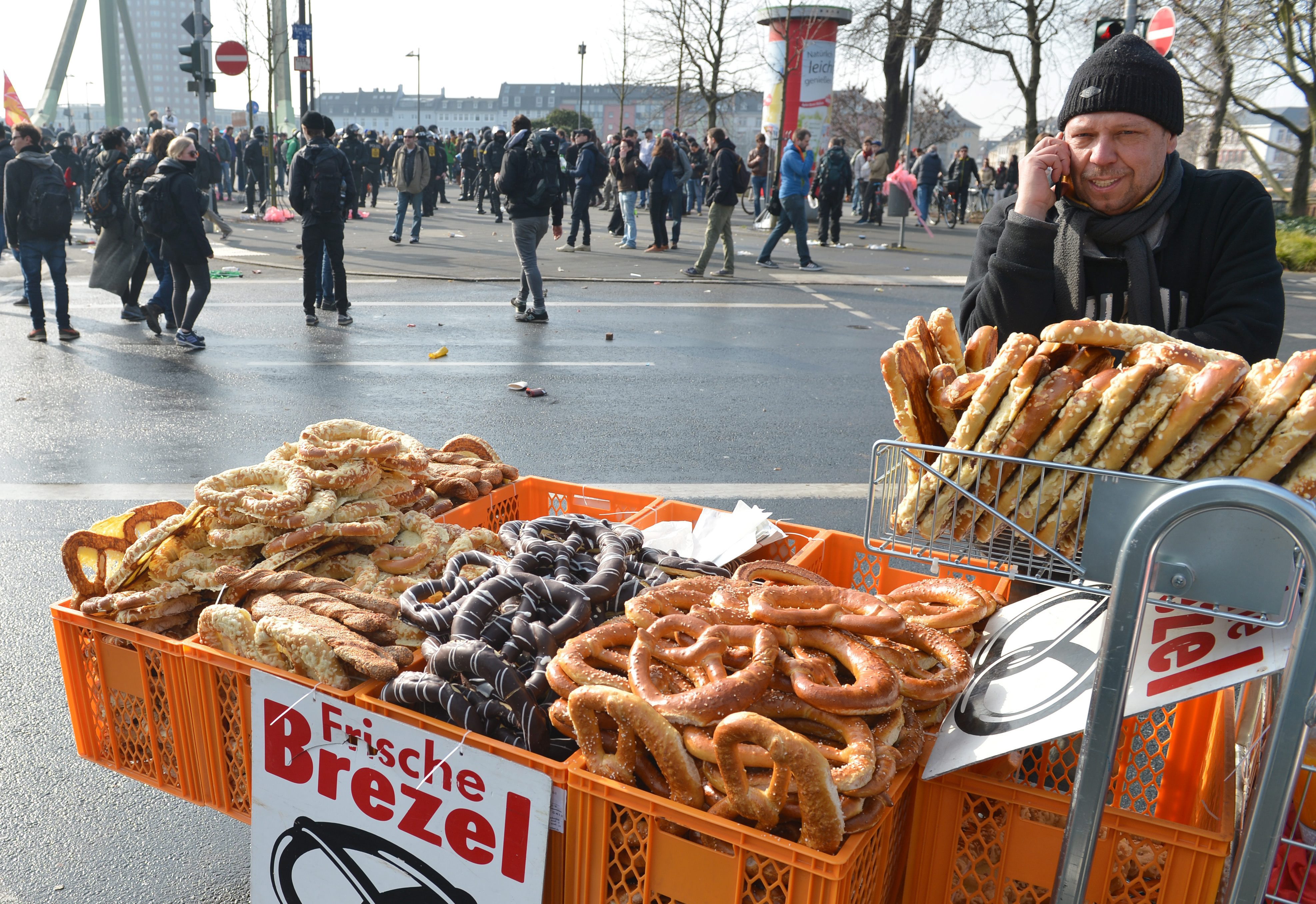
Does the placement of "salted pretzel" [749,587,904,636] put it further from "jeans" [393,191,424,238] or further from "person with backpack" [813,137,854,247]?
"person with backpack" [813,137,854,247]

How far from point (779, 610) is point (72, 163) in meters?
19.0

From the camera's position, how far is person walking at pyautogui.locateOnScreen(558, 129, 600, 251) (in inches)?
730

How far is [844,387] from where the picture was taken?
912 centimetres

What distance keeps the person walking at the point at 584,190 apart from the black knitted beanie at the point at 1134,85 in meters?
16.7

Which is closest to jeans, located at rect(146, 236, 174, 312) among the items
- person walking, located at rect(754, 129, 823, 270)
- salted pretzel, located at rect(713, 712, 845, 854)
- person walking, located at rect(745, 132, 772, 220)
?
person walking, located at rect(754, 129, 823, 270)

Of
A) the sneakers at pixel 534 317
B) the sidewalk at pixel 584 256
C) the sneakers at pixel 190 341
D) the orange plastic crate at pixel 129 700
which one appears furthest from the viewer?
the sidewalk at pixel 584 256

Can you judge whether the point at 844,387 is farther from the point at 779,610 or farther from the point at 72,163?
the point at 72,163

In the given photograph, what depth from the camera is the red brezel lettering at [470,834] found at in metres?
2.20

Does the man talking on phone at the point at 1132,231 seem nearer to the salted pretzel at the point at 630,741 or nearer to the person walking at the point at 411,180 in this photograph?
the salted pretzel at the point at 630,741

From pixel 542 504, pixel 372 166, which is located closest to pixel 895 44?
pixel 372 166

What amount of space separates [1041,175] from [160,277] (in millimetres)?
11149

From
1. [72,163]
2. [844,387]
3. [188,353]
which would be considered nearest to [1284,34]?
[844,387]

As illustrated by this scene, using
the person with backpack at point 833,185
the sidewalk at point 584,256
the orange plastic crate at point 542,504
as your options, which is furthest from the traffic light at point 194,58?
the orange plastic crate at point 542,504

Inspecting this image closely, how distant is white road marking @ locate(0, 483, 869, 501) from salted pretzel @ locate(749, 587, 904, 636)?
11.3ft
